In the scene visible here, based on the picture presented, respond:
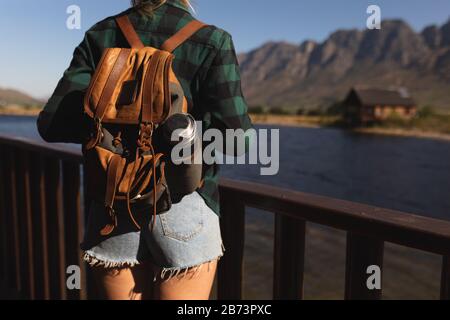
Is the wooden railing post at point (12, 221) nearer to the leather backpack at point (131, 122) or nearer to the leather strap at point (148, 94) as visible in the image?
the leather backpack at point (131, 122)

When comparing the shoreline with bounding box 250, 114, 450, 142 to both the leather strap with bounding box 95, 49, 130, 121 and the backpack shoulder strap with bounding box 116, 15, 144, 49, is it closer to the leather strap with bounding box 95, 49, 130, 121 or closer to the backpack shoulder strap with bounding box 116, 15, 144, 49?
the backpack shoulder strap with bounding box 116, 15, 144, 49

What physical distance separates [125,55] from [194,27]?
25 centimetres

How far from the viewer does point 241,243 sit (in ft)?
6.48

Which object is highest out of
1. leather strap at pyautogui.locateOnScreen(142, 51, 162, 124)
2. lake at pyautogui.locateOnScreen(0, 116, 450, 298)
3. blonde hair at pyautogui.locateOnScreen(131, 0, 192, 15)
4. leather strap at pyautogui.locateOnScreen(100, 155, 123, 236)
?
blonde hair at pyautogui.locateOnScreen(131, 0, 192, 15)

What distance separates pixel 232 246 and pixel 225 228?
90 millimetres

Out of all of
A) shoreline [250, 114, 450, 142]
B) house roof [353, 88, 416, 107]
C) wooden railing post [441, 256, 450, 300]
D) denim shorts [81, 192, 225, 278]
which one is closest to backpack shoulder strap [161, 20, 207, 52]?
denim shorts [81, 192, 225, 278]

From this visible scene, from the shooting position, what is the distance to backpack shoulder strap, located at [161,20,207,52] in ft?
4.74

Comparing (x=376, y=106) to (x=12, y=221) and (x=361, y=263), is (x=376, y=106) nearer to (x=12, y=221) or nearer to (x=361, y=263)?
(x=12, y=221)

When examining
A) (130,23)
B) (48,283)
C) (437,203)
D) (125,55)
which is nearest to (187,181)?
(125,55)

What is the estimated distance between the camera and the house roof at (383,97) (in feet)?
294

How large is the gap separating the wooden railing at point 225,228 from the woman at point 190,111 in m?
0.36

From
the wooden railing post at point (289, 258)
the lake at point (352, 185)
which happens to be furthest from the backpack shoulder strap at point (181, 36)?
the lake at point (352, 185)

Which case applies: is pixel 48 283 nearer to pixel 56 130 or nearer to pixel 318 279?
Result: pixel 56 130

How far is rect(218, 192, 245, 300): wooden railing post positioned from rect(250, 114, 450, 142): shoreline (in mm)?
58279
